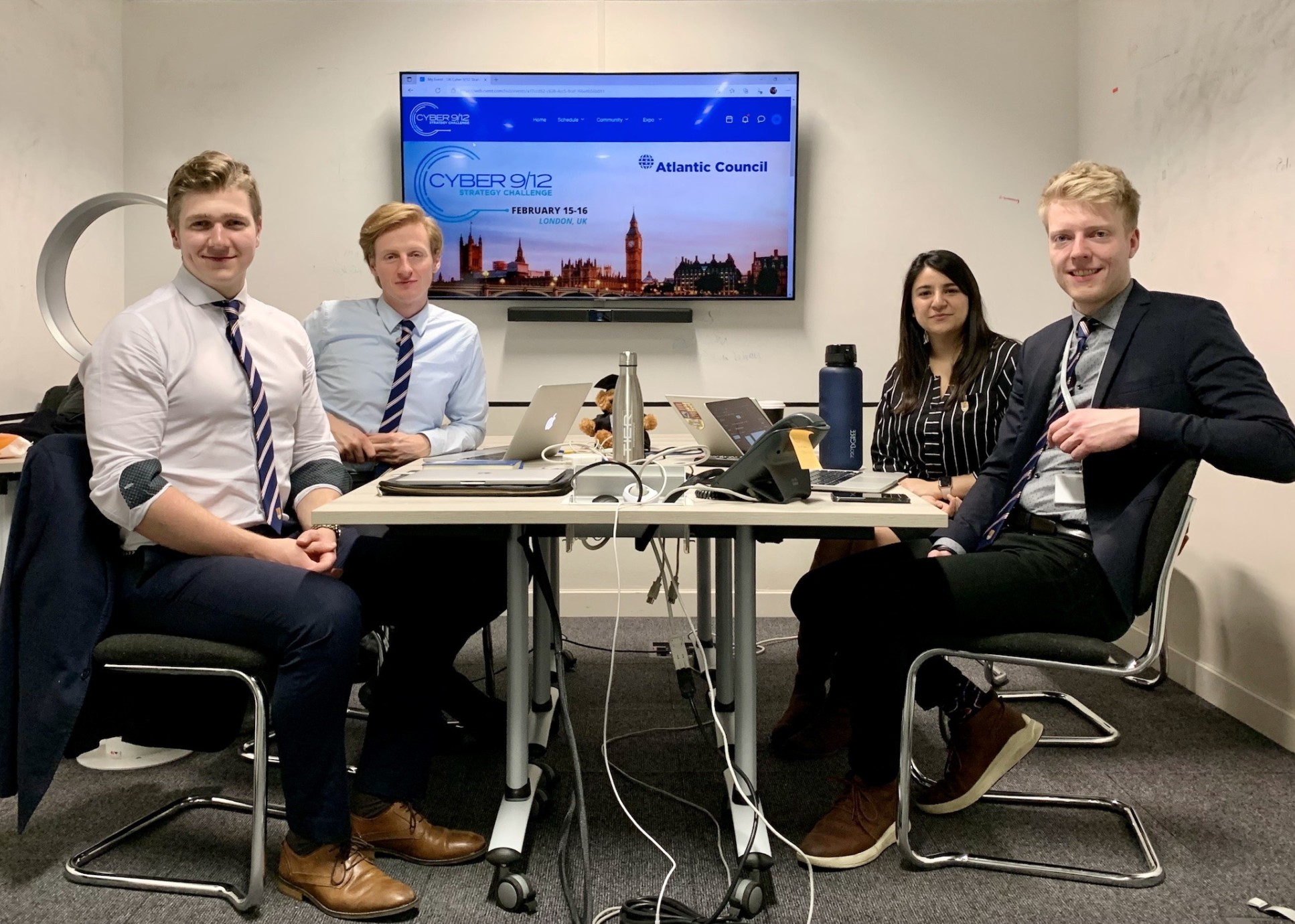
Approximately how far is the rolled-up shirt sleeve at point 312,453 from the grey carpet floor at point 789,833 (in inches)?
27.0

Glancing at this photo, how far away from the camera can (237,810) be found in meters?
1.90

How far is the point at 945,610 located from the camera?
1662mm

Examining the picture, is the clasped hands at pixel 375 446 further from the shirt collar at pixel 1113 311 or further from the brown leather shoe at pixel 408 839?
the shirt collar at pixel 1113 311

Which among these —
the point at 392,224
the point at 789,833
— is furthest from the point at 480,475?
the point at 392,224

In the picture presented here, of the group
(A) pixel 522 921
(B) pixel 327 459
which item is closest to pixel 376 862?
(A) pixel 522 921

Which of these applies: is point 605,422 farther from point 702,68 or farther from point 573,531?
point 702,68

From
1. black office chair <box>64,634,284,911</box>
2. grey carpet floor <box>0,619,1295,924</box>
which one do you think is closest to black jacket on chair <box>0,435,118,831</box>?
black office chair <box>64,634,284,911</box>

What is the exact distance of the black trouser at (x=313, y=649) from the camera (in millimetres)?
1508

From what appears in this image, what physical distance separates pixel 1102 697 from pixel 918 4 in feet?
8.16

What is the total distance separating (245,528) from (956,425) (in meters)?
1.59

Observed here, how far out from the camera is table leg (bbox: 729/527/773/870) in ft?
5.39

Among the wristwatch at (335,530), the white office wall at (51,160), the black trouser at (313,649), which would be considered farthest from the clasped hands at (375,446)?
the white office wall at (51,160)

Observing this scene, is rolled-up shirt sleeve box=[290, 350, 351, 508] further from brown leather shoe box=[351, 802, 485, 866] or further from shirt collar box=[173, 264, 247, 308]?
brown leather shoe box=[351, 802, 485, 866]

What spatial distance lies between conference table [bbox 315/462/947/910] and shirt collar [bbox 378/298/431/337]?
829 mm
